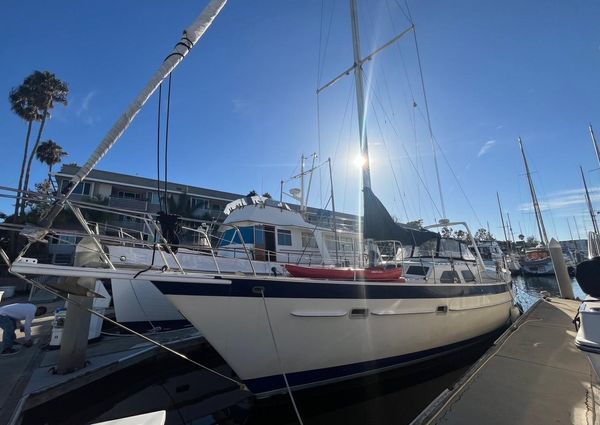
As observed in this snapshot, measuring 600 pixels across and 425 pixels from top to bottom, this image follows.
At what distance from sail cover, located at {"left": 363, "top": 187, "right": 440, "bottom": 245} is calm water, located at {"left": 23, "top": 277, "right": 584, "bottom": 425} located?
2797mm

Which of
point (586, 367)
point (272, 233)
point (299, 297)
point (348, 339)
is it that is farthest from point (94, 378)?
point (586, 367)

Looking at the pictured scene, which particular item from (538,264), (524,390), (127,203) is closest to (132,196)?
(127,203)

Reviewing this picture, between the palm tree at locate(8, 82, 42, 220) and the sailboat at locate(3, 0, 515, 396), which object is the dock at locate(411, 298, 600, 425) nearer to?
the sailboat at locate(3, 0, 515, 396)

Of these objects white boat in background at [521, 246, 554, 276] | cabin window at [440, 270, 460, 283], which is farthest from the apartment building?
white boat in background at [521, 246, 554, 276]

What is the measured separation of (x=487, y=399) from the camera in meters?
3.75

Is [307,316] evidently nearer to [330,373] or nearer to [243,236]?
[330,373]

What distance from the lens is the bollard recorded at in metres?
12.3

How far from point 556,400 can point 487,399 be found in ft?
2.61

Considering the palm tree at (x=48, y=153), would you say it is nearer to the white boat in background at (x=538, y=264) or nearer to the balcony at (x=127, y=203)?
the balcony at (x=127, y=203)

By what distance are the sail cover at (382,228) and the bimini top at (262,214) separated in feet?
→ 15.0

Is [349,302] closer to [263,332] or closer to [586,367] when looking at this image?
[263,332]

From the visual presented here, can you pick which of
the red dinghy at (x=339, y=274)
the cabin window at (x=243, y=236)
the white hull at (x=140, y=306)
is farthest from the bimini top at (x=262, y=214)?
the red dinghy at (x=339, y=274)

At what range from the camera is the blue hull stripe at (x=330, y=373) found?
4.77m

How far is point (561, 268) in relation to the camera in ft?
40.7
